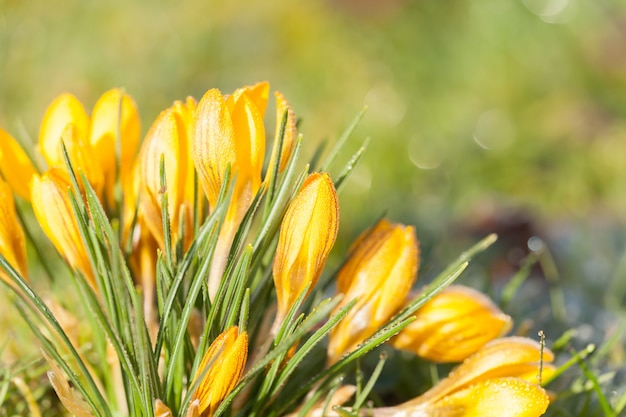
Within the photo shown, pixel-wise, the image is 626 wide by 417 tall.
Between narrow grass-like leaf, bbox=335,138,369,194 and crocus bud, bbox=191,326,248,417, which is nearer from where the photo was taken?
crocus bud, bbox=191,326,248,417

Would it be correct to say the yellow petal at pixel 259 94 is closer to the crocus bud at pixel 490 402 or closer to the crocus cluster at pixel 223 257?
the crocus cluster at pixel 223 257

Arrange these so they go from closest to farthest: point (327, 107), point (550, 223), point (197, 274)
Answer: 1. point (197, 274)
2. point (550, 223)
3. point (327, 107)

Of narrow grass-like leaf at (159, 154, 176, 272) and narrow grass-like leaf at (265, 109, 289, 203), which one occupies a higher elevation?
narrow grass-like leaf at (265, 109, 289, 203)

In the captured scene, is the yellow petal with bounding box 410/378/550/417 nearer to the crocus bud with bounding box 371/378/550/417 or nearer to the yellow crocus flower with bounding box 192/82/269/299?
the crocus bud with bounding box 371/378/550/417

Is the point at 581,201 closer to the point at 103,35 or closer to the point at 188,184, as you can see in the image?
the point at 188,184

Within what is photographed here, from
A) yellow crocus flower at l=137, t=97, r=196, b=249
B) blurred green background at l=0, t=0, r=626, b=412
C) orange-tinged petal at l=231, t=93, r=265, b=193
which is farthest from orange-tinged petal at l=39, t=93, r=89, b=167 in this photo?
blurred green background at l=0, t=0, r=626, b=412

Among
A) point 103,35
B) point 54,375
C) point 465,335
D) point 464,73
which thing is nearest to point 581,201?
point 464,73

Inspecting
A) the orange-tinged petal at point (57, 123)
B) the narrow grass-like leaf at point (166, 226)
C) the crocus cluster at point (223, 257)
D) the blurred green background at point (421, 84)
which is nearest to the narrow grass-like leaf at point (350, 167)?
the crocus cluster at point (223, 257)
